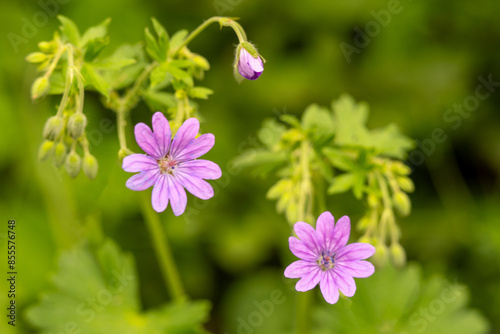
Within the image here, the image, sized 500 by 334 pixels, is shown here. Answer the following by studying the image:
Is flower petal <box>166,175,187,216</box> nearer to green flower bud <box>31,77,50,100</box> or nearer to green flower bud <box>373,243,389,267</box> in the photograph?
green flower bud <box>31,77,50,100</box>

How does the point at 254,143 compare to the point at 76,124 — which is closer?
the point at 76,124

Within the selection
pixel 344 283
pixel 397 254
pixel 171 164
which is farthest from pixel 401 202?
pixel 171 164

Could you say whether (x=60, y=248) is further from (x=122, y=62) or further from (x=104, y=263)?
(x=122, y=62)

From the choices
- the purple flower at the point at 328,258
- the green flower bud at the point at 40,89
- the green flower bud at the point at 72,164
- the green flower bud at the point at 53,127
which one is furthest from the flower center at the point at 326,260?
the green flower bud at the point at 40,89

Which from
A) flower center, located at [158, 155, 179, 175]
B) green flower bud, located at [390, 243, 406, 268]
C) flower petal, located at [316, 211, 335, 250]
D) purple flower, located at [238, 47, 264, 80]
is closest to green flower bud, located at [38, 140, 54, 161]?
flower center, located at [158, 155, 179, 175]

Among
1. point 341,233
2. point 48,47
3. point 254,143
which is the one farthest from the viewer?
point 254,143

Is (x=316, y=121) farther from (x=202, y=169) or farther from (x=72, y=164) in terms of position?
(x=72, y=164)

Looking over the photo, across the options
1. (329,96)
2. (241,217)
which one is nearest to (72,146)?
(241,217)
